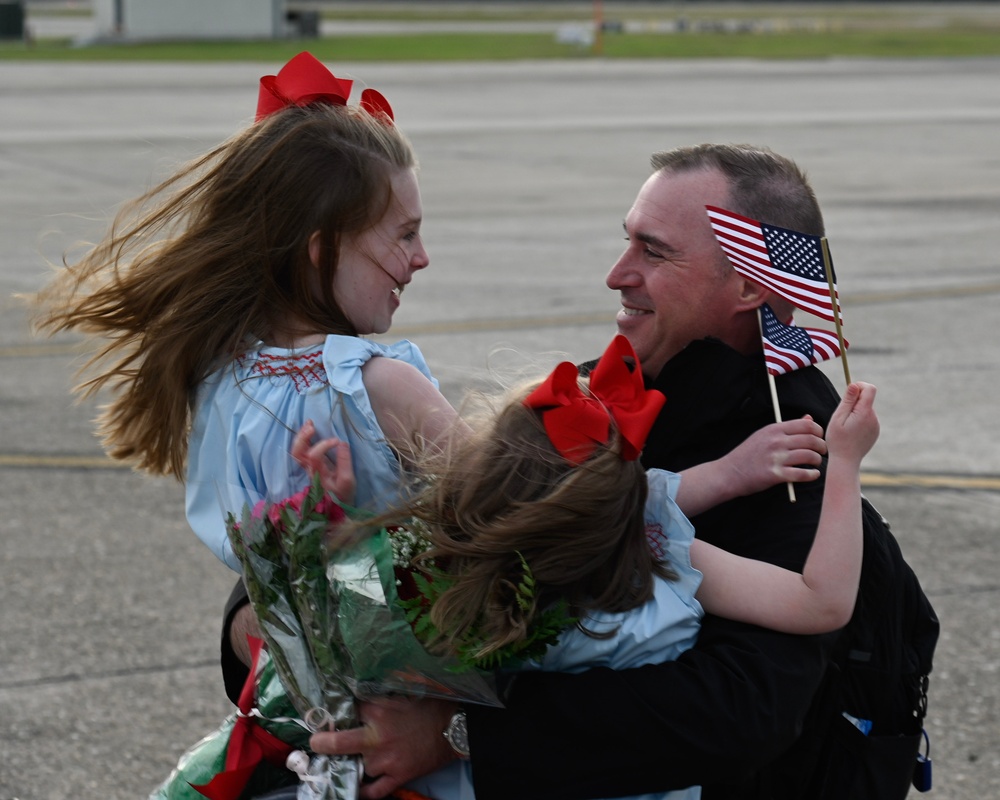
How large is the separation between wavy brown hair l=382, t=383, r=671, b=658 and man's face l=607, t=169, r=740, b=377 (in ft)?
2.44

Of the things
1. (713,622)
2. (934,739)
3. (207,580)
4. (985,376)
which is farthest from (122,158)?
(713,622)

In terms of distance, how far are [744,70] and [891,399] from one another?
2922cm

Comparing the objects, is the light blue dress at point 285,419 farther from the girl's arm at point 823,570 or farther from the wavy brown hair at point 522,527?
the girl's arm at point 823,570

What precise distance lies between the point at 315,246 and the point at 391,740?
85cm

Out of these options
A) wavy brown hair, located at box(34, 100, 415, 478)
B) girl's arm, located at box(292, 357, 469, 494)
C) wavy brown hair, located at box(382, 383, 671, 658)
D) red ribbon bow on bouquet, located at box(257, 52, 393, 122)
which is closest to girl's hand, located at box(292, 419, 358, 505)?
girl's arm, located at box(292, 357, 469, 494)

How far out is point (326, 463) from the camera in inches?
93.7

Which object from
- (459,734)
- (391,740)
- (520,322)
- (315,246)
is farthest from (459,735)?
(520,322)

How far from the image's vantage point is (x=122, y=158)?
1872 centimetres

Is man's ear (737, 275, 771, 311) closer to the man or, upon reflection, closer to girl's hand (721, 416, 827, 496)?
the man

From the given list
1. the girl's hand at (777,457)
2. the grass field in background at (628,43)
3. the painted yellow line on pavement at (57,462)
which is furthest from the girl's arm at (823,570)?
the grass field in background at (628,43)

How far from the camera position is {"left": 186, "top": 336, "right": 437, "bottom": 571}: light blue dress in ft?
8.00

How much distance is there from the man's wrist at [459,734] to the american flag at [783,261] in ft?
3.08

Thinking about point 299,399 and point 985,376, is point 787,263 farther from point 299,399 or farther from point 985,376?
point 985,376

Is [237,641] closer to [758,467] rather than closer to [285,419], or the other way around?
[285,419]
